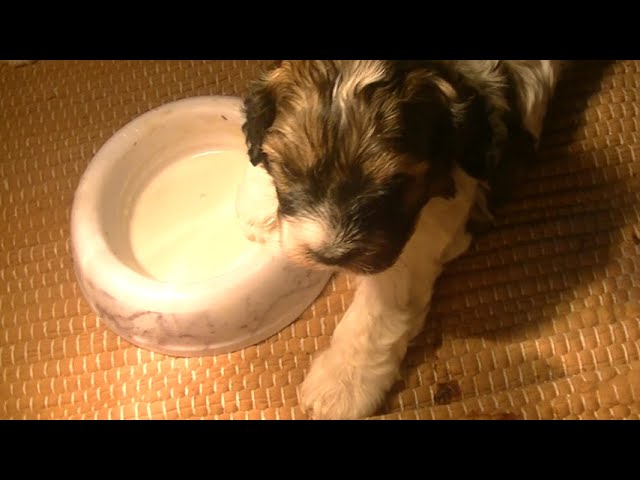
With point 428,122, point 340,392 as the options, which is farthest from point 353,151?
point 340,392

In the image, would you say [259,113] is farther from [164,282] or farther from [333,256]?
[164,282]

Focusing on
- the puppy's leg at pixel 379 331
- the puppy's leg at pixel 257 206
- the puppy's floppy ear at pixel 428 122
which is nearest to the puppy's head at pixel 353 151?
the puppy's floppy ear at pixel 428 122

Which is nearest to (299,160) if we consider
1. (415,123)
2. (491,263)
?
(415,123)

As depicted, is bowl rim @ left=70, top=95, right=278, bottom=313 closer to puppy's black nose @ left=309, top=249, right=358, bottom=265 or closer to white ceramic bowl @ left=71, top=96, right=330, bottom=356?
white ceramic bowl @ left=71, top=96, right=330, bottom=356

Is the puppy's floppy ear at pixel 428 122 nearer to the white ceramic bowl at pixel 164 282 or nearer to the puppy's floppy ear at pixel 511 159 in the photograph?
the puppy's floppy ear at pixel 511 159

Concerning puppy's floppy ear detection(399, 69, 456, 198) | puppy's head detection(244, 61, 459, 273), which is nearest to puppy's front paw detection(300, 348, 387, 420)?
puppy's head detection(244, 61, 459, 273)
